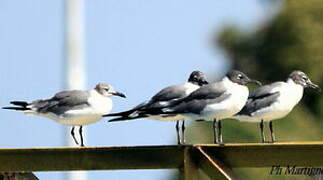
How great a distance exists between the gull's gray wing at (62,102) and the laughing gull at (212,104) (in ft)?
4.10

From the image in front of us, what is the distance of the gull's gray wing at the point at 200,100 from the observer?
12.9 metres

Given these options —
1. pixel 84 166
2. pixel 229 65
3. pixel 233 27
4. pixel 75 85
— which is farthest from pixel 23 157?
pixel 233 27

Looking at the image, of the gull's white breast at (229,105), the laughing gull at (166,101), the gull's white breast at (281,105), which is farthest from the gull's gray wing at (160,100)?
the gull's white breast at (281,105)

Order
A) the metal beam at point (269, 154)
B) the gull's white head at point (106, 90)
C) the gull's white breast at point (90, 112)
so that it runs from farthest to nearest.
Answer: the gull's white head at point (106, 90)
the gull's white breast at point (90, 112)
the metal beam at point (269, 154)

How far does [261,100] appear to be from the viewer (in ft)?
45.1

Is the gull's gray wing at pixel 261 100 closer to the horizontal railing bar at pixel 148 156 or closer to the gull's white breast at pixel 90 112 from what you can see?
the gull's white breast at pixel 90 112

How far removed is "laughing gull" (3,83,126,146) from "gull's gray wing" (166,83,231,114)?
1067mm

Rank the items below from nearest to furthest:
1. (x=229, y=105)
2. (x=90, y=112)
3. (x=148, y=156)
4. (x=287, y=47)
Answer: (x=148, y=156), (x=229, y=105), (x=90, y=112), (x=287, y=47)

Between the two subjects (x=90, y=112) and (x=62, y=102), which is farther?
(x=62, y=102)

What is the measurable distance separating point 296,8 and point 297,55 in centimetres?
180

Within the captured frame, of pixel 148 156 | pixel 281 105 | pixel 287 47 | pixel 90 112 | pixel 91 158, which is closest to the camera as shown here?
pixel 148 156

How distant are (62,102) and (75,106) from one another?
21 cm

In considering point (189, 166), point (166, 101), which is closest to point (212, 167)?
point (189, 166)

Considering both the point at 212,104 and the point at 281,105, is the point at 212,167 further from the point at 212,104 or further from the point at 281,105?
the point at 281,105
